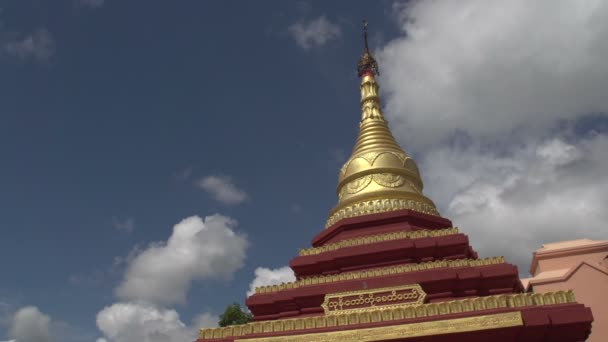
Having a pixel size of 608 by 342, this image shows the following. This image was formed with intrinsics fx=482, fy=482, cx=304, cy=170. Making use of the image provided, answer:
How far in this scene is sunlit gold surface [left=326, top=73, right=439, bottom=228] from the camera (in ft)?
66.3

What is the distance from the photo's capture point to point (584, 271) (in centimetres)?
1842

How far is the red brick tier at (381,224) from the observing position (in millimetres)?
18891

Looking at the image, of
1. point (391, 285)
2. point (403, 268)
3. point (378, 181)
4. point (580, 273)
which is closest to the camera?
point (391, 285)

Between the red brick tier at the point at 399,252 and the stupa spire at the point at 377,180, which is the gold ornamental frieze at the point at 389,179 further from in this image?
the red brick tier at the point at 399,252

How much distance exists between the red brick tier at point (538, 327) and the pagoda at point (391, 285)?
2 cm

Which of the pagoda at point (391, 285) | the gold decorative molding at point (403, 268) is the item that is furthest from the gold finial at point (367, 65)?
the gold decorative molding at point (403, 268)

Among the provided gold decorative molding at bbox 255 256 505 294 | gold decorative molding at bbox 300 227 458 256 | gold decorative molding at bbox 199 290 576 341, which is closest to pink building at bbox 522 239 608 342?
gold decorative molding at bbox 300 227 458 256

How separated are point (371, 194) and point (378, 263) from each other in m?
4.06

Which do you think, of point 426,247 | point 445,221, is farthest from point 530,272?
point 426,247

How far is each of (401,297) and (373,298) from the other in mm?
850

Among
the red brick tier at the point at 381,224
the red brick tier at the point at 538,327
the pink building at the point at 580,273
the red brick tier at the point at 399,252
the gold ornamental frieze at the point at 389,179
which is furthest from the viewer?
the gold ornamental frieze at the point at 389,179

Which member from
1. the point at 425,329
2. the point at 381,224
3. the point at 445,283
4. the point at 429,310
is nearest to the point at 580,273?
the point at 445,283

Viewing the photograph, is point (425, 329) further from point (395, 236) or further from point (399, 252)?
point (395, 236)

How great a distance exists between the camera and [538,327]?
11391 millimetres
